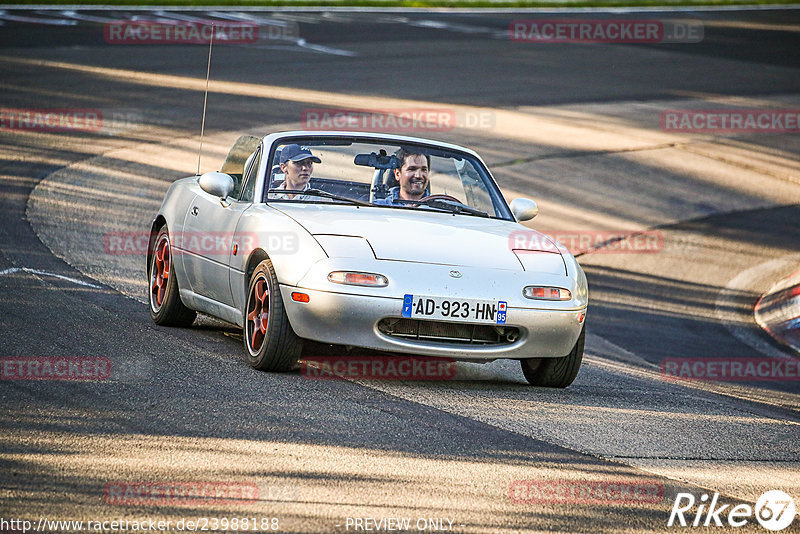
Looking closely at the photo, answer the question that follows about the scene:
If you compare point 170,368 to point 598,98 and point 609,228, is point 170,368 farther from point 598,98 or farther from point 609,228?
point 598,98

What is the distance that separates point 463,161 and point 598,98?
17095 mm

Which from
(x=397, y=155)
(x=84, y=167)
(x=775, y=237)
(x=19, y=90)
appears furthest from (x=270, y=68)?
(x=397, y=155)

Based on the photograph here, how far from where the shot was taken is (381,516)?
14.7ft

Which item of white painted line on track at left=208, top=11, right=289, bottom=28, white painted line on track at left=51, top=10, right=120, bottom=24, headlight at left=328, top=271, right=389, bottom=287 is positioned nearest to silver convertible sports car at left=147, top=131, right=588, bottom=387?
headlight at left=328, top=271, right=389, bottom=287

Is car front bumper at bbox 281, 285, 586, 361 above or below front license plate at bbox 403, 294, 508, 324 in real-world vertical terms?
below

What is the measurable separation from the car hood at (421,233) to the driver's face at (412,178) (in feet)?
1.02

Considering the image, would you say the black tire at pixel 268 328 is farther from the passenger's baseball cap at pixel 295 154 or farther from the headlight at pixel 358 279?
the passenger's baseball cap at pixel 295 154

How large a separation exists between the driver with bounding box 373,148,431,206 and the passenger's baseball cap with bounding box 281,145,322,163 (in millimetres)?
541

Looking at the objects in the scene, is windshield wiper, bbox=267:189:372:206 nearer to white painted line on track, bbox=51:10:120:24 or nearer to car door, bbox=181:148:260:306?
car door, bbox=181:148:260:306

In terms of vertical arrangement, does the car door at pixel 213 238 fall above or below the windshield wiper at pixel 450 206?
below

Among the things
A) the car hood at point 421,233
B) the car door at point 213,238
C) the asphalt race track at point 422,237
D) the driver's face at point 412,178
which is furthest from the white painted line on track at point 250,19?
the car hood at point 421,233

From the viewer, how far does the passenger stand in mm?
7969

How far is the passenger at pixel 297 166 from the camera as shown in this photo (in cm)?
797

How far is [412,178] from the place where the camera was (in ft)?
26.7
